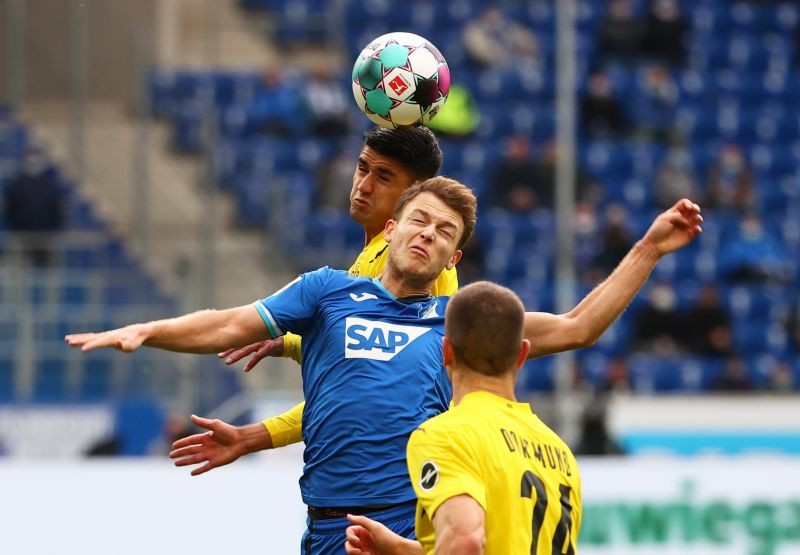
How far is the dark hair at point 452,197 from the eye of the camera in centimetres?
536

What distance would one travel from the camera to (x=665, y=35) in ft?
69.3

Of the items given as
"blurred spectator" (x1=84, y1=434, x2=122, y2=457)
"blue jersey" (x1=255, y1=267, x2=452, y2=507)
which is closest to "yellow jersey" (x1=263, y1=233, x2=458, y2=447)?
"blue jersey" (x1=255, y1=267, x2=452, y2=507)

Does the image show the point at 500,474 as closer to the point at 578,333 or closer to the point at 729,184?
the point at 578,333

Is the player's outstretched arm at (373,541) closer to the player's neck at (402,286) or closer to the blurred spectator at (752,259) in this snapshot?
the player's neck at (402,286)

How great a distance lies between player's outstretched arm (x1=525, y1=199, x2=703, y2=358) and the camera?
523 centimetres

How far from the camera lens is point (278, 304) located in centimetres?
534

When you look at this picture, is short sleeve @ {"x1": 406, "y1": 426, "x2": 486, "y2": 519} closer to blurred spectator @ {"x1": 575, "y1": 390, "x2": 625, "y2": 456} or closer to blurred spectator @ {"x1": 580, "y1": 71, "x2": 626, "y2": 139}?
blurred spectator @ {"x1": 575, "y1": 390, "x2": 625, "y2": 456}

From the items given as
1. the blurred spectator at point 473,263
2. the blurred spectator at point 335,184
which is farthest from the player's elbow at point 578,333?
the blurred spectator at point 335,184

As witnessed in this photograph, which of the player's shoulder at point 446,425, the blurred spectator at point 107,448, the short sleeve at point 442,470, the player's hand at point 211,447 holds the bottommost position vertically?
the blurred spectator at point 107,448

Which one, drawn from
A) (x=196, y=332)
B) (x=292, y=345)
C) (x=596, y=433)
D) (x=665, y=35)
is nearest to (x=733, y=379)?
(x=596, y=433)

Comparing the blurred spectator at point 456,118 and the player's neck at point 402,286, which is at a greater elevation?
the blurred spectator at point 456,118

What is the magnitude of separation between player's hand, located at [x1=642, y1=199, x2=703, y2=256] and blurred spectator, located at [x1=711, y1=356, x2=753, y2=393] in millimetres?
11936

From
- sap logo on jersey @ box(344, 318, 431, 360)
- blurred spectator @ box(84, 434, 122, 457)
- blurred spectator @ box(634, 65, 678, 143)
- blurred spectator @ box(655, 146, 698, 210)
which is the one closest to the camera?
sap logo on jersey @ box(344, 318, 431, 360)

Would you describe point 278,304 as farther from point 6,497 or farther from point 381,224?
point 6,497
